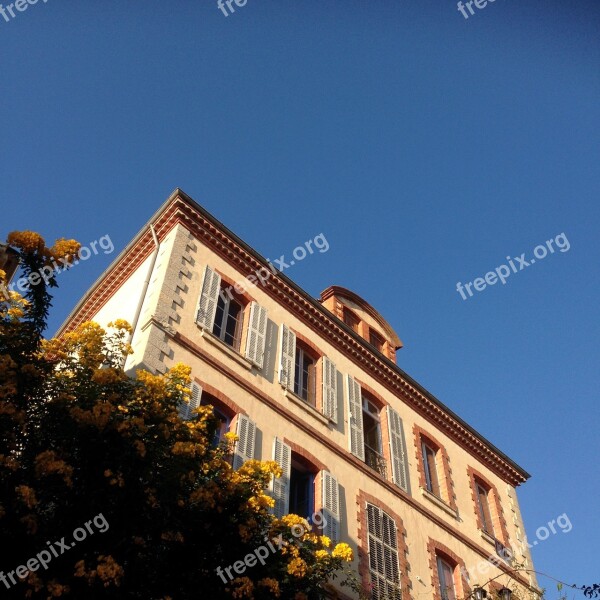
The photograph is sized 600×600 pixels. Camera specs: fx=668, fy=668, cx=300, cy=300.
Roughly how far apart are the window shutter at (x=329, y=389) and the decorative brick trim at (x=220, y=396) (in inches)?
105

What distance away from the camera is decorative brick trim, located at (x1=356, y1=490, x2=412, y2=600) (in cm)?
1214

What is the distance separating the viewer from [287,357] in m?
14.5

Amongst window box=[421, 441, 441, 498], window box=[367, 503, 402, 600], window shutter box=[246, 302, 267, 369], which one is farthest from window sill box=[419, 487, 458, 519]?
window shutter box=[246, 302, 267, 369]

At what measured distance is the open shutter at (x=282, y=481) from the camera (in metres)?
11.4

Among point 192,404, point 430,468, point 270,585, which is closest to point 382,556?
point 430,468

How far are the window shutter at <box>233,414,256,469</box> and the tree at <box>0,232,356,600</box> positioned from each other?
8.17ft

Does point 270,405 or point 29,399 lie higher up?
point 270,405

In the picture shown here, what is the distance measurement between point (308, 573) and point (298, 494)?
420cm

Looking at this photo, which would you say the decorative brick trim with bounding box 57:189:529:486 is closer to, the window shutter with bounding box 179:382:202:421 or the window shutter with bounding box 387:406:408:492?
the window shutter with bounding box 387:406:408:492

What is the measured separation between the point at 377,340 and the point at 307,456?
732 cm

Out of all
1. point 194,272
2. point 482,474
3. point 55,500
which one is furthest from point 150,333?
point 482,474

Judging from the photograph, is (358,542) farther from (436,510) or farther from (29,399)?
(29,399)

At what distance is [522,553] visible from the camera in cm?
1755

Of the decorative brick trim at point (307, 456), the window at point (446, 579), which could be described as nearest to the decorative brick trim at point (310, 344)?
the decorative brick trim at point (307, 456)
